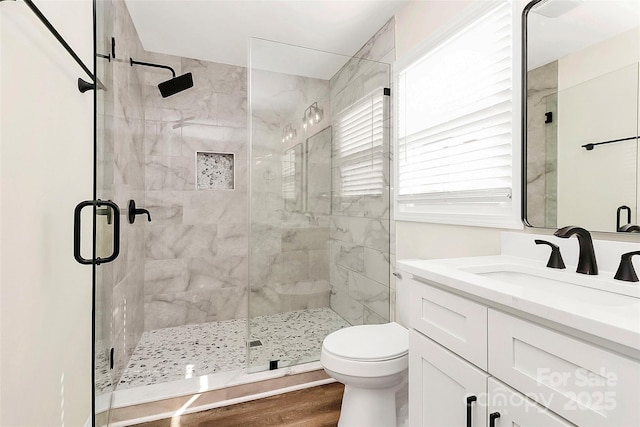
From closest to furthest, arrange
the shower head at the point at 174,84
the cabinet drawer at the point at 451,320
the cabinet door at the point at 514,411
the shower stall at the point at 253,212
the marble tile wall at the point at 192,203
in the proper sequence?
1. the cabinet door at the point at 514,411
2. the cabinet drawer at the point at 451,320
3. the shower stall at the point at 253,212
4. the shower head at the point at 174,84
5. the marble tile wall at the point at 192,203

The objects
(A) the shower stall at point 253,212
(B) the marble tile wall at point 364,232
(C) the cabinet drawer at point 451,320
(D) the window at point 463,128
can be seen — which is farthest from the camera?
(B) the marble tile wall at point 364,232

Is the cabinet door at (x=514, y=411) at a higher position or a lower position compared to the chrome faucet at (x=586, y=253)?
lower

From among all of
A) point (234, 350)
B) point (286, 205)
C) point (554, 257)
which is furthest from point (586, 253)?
point (234, 350)

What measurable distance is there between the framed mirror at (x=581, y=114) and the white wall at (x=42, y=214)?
1787mm

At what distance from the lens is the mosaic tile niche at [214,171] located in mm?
3129

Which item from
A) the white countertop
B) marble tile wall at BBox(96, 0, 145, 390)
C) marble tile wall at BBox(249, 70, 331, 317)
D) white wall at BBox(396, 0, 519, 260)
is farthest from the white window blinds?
marble tile wall at BBox(96, 0, 145, 390)

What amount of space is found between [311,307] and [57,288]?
1.60 m

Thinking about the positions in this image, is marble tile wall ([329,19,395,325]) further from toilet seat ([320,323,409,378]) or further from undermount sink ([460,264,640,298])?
undermount sink ([460,264,640,298])

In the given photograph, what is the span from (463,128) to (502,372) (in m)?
1.28

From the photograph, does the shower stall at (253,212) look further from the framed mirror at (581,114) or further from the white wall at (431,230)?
the framed mirror at (581,114)

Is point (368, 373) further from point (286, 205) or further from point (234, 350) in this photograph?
point (234, 350)

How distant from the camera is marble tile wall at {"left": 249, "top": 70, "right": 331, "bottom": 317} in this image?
7.16 ft

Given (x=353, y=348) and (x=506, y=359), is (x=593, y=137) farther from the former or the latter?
(x=353, y=348)

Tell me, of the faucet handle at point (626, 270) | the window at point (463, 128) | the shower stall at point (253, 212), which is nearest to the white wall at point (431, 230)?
the window at point (463, 128)
